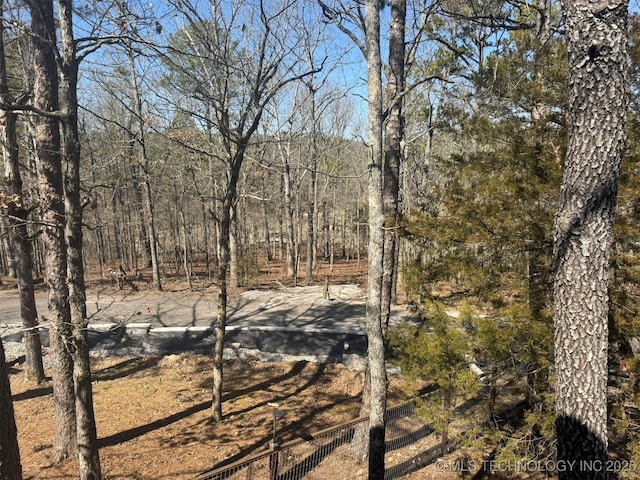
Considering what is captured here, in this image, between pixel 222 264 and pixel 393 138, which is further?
pixel 222 264

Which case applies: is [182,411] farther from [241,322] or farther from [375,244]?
[375,244]

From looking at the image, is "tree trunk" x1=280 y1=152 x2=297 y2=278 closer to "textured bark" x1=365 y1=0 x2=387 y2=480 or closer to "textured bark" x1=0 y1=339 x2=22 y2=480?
"textured bark" x1=365 y1=0 x2=387 y2=480

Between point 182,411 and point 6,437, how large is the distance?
4.51 meters

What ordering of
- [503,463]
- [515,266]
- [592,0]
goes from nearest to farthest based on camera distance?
[592,0] < [503,463] < [515,266]

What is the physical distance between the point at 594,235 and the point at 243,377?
26.8 ft

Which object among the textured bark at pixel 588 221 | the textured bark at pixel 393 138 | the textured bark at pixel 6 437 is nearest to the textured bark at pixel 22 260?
the textured bark at pixel 6 437

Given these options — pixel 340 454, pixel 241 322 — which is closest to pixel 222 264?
pixel 340 454

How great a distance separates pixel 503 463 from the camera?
14.2ft

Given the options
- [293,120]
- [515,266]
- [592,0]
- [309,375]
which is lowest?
[309,375]

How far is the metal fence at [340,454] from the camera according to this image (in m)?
4.44

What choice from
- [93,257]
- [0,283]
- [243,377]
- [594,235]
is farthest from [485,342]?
[93,257]

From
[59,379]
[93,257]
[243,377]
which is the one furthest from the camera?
[93,257]

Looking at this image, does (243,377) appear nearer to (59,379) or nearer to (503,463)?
(59,379)

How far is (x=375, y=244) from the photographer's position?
174 inches
